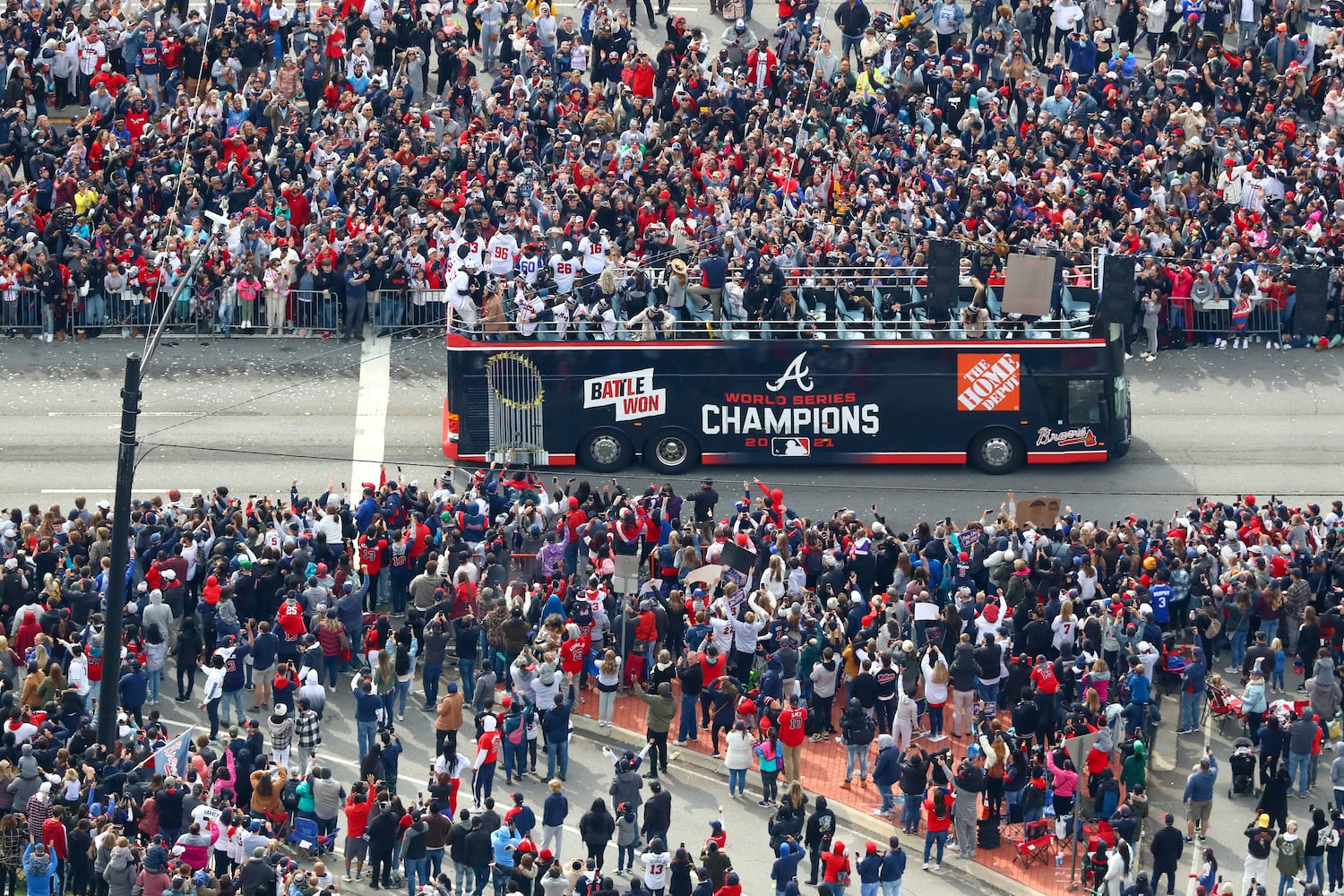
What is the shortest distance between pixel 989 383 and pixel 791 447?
11.5 ft

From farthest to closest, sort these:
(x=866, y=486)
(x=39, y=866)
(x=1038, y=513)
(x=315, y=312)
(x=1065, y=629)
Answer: (x=315, y=312)
(x=866, y=486)
(x=1038, y=513)
(x=1065, y=629)
(x=39, y=866)

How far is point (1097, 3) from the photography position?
57125mm

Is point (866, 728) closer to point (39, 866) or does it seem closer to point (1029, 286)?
point (39, 866)

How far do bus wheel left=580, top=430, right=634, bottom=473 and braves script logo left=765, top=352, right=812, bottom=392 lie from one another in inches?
104

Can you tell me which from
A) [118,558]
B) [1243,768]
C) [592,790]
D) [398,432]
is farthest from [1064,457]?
[118,558]

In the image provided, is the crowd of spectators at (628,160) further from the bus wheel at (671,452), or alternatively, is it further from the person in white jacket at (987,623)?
the person in white jacket at (987,623)

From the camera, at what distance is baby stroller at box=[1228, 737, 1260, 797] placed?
3659cm

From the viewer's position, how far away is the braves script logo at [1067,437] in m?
45.7

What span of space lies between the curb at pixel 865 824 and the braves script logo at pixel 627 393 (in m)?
8.35

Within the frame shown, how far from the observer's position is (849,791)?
36.9 m

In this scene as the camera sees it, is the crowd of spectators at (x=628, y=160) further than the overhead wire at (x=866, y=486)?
Yes

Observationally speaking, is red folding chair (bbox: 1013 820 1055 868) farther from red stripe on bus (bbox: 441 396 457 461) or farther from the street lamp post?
red stripe on bus (bbox: 441 396 457 461)

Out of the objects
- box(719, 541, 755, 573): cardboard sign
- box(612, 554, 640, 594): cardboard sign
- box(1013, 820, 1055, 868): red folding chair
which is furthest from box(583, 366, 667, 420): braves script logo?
box(1013, 820, 1055, 868): red folding chair

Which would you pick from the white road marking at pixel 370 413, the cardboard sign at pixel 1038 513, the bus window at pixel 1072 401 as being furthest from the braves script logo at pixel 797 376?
the white road marking at pixel 370 413
